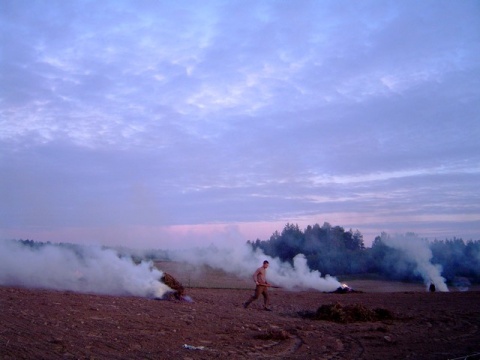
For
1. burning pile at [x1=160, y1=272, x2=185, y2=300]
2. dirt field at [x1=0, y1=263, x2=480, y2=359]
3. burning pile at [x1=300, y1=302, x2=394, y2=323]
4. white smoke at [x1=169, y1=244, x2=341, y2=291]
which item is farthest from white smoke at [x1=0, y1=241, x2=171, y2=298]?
white smoke at [x1=169, y1=244, x2=341, y2=291]

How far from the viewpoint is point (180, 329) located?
15.1 metres

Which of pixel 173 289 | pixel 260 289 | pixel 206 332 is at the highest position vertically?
pixel 260 289

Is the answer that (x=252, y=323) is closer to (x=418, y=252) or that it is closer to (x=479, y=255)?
(x=418, y=252)

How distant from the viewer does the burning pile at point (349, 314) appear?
18.3m

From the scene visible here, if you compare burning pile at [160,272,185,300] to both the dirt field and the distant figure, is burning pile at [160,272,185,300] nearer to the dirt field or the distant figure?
the dirt field

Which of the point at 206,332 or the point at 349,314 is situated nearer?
the point at 206,332

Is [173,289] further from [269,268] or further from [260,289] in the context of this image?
[269,268]

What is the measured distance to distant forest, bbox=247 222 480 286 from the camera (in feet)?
188

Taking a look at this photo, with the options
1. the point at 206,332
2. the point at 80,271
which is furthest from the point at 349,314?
the point at 80,271

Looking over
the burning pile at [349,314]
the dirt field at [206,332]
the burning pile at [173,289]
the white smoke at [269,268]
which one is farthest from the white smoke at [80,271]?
the white smoke at [269,268]

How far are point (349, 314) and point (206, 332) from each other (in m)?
6.36

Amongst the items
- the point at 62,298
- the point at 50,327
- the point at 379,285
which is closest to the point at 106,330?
the point at 50,327

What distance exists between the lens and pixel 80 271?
29.6m

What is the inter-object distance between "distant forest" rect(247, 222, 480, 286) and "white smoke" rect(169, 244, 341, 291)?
264 centimetres
